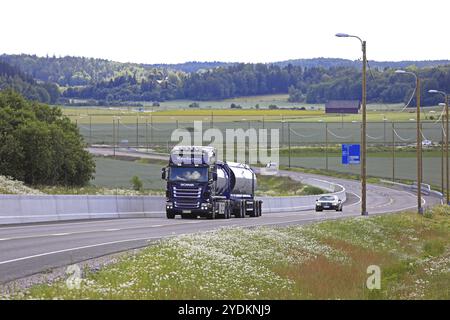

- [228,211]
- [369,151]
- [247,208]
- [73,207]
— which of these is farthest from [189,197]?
[369,151]

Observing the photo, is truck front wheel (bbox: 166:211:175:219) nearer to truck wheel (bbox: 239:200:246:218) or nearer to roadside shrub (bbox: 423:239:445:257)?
truck wheel (bbox: 239:200:246:218)

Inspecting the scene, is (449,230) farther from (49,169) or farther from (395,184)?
(395,184)

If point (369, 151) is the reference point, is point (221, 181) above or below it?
above

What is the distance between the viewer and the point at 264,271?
842 inches

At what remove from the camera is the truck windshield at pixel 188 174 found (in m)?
47.7

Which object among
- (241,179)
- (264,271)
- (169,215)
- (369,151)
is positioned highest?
(264,271)

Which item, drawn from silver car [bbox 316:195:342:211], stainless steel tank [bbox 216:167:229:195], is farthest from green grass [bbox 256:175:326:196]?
stainless steel tank [bbox 216:167:229:195]

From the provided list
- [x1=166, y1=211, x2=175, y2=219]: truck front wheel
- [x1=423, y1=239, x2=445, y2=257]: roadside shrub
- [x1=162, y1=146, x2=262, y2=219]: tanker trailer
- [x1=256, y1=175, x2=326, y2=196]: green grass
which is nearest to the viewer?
[x1=423, y1=239, x2=445, y2=257]: roadside shrub

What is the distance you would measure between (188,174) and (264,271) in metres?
26.5

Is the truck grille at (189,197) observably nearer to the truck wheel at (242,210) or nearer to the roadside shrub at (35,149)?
the truck wheel at (242,210)

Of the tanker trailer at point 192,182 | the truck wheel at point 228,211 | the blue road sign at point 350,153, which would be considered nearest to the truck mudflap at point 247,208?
the truck wheel at point 228,211

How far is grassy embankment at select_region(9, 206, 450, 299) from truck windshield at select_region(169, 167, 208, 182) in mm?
12142

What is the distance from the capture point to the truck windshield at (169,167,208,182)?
47.7 m

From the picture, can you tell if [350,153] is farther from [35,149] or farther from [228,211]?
[228,211]
